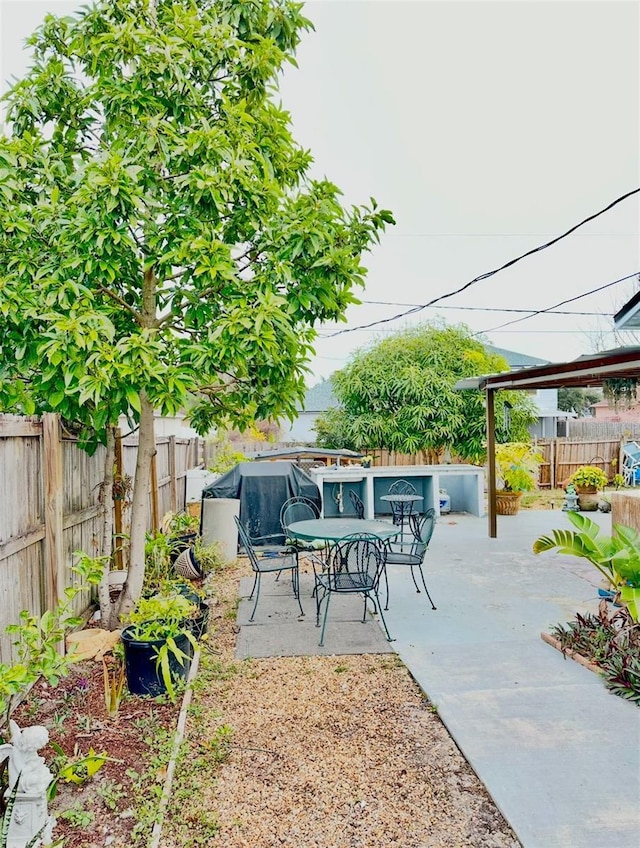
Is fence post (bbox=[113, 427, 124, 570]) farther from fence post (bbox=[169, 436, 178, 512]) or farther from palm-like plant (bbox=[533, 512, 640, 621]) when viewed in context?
palm-like plant (bbox=[533, 512, 640, 621])

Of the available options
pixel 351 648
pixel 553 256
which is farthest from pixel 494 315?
pixel 351 648

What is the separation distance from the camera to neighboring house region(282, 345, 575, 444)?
Answer: 21.8 m

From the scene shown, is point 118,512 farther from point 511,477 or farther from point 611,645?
point 511,477

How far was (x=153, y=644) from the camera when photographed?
353cm

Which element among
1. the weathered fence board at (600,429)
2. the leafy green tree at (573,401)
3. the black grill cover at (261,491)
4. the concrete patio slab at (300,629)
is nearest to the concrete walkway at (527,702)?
the concrete patio slab at (300,629)

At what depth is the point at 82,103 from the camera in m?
4.13

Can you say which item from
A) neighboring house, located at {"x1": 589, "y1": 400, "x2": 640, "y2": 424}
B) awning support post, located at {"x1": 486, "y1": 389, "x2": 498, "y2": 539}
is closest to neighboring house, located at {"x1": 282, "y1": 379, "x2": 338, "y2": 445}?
neighboring house, located at {"x1": 589, "y1": 400, "x2": 640, "y2": 424}

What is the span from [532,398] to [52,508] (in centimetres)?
2041

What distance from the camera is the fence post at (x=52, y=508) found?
12.3 feet

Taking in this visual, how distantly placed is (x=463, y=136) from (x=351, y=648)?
1113 cm

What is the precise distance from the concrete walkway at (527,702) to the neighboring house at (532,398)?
1254 cm

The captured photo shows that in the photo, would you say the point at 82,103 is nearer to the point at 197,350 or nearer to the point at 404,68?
the point at 197,350

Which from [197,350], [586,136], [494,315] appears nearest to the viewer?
[197,350]

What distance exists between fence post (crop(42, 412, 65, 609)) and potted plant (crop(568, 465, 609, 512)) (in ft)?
34.6
